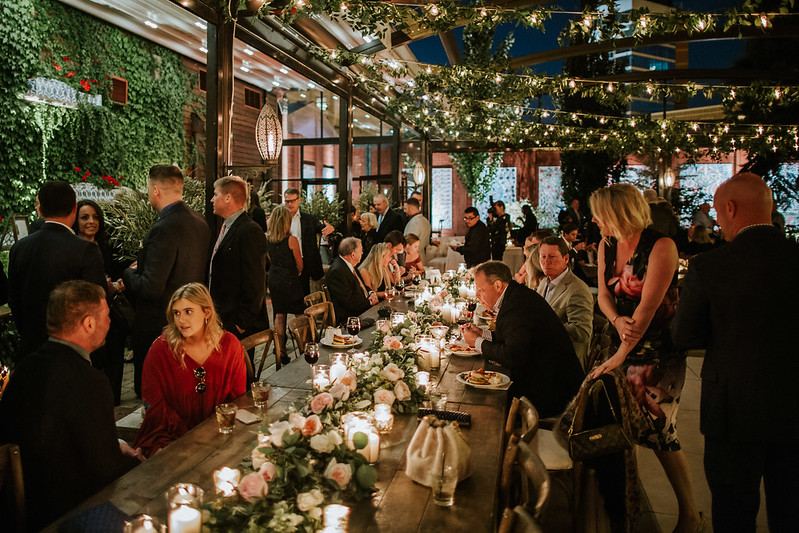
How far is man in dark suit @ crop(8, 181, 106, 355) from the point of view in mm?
3240

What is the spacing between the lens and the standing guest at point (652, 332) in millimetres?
2674

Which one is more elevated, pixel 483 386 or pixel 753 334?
pixel 753 334

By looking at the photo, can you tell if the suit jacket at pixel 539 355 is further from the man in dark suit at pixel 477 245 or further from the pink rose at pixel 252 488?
the man in dark suit at pixel 477 245

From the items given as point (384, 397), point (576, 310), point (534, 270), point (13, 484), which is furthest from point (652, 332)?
point (13, 484)

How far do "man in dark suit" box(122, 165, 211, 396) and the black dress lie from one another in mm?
2065

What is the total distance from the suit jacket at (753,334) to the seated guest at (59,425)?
2194mm

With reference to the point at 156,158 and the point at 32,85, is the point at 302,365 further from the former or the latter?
Result: the point at 156,158

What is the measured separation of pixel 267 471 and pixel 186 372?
117cm

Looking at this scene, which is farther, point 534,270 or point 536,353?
point 534,270

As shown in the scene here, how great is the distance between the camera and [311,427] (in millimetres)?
1755

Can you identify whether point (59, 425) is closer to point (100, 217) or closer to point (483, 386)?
point (483, 386)

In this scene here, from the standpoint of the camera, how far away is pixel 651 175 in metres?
17.8

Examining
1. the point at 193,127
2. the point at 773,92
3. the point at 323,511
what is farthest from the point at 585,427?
the point at 193,127

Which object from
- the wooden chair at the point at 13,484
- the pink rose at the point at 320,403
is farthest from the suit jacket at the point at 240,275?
the wooden chair at the point at 13,484
